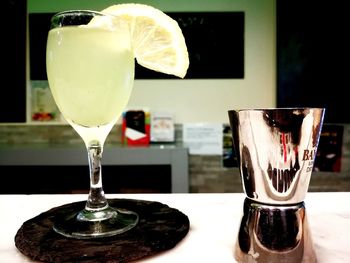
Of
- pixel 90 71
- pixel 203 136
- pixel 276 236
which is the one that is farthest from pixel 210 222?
pixel 203 136

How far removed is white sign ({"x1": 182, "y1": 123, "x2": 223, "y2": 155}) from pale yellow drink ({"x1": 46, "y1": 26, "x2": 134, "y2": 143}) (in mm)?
1931

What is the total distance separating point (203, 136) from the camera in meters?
2.54

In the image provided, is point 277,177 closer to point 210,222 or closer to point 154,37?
point 210,222

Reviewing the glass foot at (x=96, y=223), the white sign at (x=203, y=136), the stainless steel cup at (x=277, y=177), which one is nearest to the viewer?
the stainless steel cup at (x=277, y=177)

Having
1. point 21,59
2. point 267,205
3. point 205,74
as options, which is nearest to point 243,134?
point 267,205

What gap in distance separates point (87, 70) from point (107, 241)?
0.29 metres

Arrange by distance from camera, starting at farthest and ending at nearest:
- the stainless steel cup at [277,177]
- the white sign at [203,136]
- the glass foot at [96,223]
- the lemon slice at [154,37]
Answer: the white sign at [203,136] < the lemon slice at [154,37] < the glass foot at [96,223] < the stainless steel cup at [277,177]

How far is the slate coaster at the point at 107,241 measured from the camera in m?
0.43

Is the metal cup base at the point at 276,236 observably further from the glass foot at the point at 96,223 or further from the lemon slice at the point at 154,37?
the lemon slice at the point at 154,37

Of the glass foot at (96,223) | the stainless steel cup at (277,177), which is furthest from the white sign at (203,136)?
the stainless steel cup at (277,177)

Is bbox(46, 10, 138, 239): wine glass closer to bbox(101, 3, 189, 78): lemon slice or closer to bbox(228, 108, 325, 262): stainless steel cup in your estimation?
bbox(101, 3, 189, 78): lemon slice

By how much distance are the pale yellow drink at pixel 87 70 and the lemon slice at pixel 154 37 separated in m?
0.06

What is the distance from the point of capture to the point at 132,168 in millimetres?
2541

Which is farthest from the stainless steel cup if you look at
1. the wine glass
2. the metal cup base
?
the wine glass
